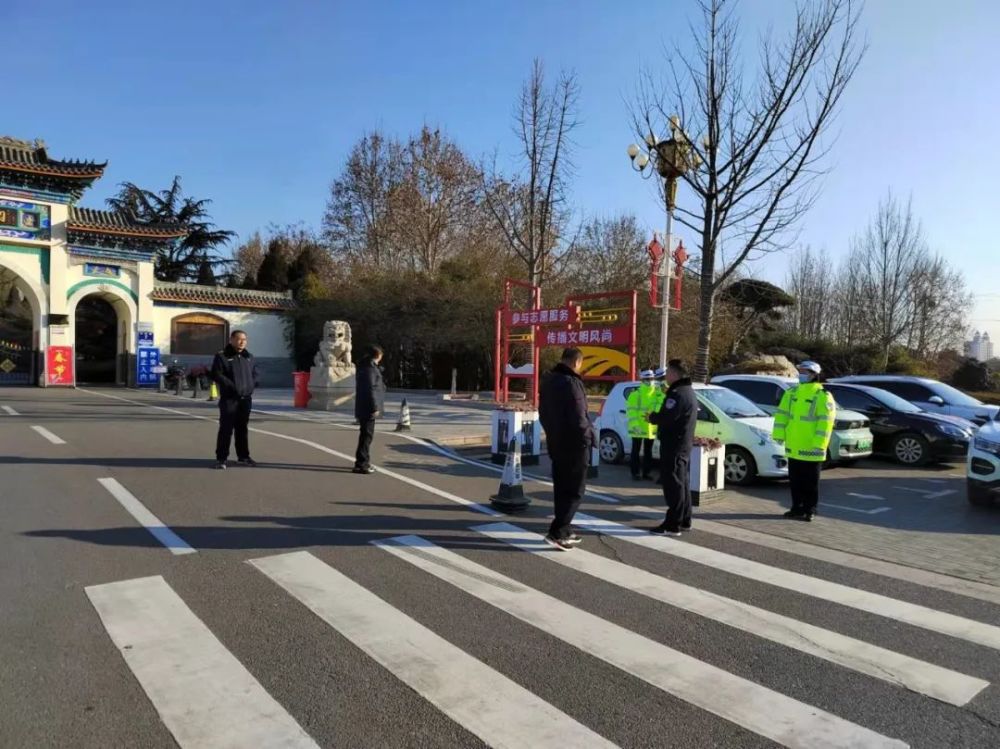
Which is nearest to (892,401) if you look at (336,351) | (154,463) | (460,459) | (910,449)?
(910,449)

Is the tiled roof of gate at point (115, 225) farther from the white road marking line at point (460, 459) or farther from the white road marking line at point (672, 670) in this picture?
the white road marking line at point (672, 670)

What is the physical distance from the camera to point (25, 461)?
999cm

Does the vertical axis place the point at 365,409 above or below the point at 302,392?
above

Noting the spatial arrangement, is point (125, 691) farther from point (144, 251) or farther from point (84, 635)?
point (144, 251)

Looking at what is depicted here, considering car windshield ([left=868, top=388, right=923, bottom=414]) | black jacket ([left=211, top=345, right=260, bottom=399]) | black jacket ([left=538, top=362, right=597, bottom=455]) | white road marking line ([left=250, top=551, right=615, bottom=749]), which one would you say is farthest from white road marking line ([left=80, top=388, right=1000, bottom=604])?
car windshield ([left=868, top=388, right=923, bottom=414])

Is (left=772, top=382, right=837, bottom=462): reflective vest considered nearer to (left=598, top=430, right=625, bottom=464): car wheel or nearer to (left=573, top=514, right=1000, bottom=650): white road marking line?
(left=573, top=514, right=1000, bottom=650): white road marking line

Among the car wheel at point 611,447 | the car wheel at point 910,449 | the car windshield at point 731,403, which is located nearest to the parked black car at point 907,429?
the car wheel at point 910,449

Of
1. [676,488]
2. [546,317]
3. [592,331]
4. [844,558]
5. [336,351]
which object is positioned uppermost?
[546,317]

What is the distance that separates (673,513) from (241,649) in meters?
4.42

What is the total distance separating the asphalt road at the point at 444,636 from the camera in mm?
3242

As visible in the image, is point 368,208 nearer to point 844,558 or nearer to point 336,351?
point 336,351

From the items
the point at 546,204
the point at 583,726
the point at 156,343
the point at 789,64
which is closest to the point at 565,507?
the point at 583,726

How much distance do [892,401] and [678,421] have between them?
27.6 feet

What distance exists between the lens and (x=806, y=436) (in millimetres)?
7797
